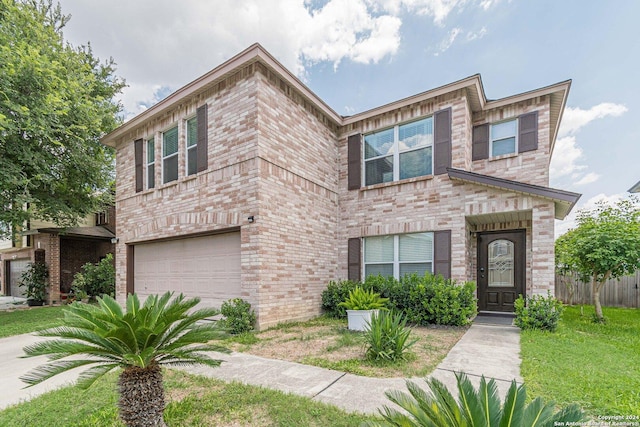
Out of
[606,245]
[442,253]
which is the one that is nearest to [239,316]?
[442,253]

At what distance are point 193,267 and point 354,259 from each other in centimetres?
429

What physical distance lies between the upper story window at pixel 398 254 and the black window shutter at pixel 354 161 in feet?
5.41

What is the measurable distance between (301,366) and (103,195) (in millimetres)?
13014

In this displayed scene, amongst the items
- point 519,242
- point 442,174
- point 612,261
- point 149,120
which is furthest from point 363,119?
point 612,261

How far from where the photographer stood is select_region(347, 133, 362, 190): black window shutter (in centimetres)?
881

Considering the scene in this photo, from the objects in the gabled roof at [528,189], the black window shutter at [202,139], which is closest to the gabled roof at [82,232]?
the black window shutter at [202,139]

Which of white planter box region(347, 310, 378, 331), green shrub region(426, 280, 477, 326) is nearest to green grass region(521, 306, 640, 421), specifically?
green shrub region(426, 280, 477, 326)

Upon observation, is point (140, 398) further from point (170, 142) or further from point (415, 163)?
point (170, 142)

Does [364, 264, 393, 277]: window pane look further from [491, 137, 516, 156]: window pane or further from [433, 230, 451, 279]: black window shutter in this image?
[491, 137, 516, 156]: window pane

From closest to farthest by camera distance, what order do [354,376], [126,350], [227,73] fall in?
[126,350]
[354,376]
[227,73]

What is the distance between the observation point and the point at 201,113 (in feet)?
25.0

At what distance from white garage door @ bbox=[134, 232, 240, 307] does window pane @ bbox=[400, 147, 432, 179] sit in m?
4.71

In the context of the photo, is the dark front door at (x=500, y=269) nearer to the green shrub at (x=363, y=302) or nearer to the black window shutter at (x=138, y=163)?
the green shrub at (x=363, y=302)

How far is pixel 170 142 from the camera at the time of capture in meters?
8.57
